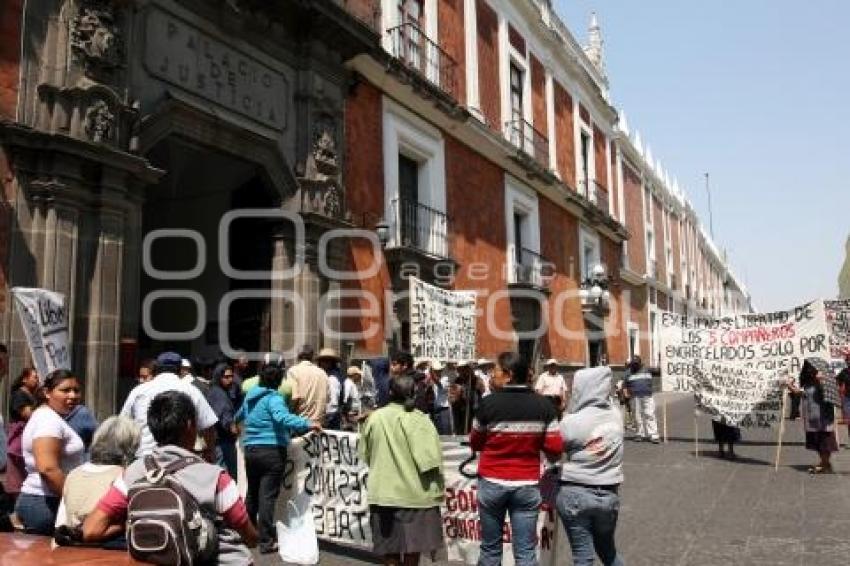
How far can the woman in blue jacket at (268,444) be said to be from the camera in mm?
5953

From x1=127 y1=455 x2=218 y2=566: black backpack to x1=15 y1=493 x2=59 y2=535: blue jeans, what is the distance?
175 cm

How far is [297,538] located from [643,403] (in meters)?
8.58

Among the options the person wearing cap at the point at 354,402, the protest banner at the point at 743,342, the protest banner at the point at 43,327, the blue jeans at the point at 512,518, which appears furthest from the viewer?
the protest banner at the point at 743,342

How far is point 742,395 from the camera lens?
36.7 feet

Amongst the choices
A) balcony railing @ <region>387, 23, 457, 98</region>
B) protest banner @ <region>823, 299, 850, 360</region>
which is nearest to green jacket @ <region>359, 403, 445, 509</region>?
protest banner @ <region>823, 299, 850, 360</region>

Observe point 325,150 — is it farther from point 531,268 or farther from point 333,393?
point 531,268

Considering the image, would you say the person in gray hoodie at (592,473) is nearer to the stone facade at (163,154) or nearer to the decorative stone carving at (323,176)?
the stone facade at (163,154)

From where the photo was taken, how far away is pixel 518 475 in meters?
4.31

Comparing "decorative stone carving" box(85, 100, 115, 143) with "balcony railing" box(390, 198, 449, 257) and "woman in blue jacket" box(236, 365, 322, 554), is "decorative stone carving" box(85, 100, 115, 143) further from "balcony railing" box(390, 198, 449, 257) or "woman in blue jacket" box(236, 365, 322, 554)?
"balcony railing" box(390, 198, 449, 257)

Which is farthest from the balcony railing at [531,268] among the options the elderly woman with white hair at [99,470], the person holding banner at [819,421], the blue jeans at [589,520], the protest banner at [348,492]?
the elderly woman with white hair at [99,470]

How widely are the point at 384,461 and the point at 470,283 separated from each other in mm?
11473

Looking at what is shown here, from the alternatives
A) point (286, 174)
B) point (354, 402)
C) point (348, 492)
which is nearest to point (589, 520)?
point (348, 492)

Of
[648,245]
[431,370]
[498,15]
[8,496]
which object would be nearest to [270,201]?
[431,370]

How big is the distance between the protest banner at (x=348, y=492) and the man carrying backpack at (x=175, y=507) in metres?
2.79
